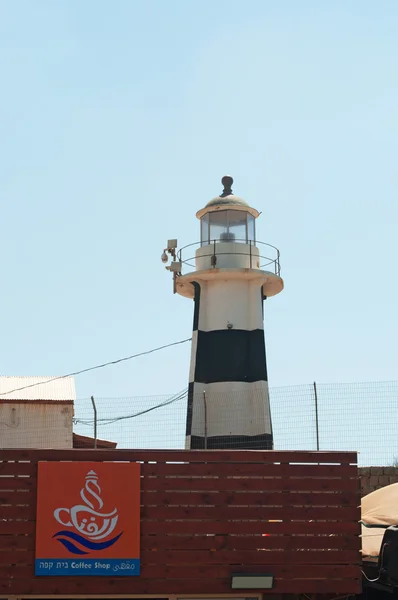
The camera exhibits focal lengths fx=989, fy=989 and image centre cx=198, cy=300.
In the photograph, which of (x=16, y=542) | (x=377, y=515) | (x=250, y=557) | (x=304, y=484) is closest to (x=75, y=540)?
(x=16, y=542)

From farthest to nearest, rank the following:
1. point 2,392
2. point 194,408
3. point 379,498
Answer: point 2,392 → point 194,408 → point 379,498

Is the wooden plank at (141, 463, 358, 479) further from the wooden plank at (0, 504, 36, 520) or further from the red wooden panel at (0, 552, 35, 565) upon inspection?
the red wooden panel at (0, 552, 35, 565)

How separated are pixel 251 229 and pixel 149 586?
1402 cm

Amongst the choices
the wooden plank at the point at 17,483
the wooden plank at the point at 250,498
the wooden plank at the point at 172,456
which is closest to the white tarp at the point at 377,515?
the wooden plank at the point at 250,498

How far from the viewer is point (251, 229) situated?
84.0 feet

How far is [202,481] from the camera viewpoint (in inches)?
516

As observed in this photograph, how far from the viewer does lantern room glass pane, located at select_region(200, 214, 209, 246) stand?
25609 millimetres

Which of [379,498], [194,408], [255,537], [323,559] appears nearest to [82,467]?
[255,537]

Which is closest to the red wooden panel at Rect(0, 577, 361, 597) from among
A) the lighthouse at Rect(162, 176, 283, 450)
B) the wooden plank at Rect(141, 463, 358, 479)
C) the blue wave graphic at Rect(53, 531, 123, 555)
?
the blue wave graphic at Rect(53, 531, 123, 555)

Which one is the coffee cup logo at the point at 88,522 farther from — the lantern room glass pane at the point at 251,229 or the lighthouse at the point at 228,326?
the lantern room glass pane at the point at 251,229

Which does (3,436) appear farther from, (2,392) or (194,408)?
(194,408)

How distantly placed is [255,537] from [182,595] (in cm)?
121

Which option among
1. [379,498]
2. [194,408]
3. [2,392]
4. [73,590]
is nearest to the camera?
[73,590]

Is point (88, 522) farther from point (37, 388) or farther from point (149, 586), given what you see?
point (37, 388)
